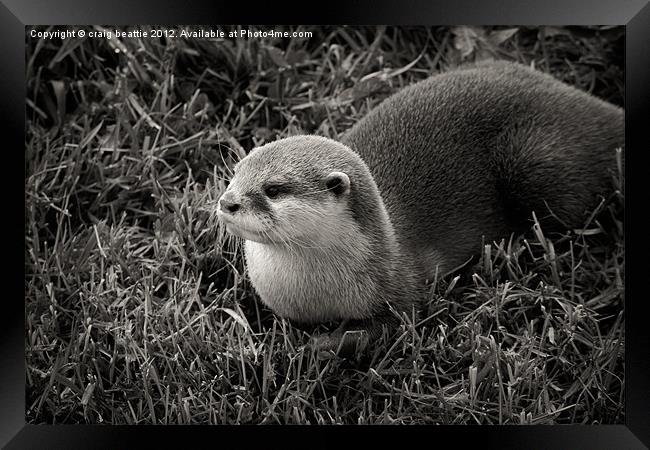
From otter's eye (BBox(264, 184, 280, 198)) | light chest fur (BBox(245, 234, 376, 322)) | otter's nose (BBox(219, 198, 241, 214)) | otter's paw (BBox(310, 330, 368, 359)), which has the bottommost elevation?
otter's paw (BBox(310, 330, 368, 359))

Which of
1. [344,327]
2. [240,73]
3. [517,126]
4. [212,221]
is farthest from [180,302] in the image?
[517,126]

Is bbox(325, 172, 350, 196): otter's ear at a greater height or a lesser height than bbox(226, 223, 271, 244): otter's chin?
greater

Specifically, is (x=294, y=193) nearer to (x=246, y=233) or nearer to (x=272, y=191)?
(x=272, y=191)

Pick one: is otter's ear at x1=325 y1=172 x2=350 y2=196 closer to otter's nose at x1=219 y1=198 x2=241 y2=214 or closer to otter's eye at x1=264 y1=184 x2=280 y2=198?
otter's eye at x1=264 y1=184 x2=280 y2=198

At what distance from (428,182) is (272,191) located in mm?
544

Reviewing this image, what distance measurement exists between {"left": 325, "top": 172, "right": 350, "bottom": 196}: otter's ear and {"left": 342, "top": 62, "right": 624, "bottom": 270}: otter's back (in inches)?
11.7

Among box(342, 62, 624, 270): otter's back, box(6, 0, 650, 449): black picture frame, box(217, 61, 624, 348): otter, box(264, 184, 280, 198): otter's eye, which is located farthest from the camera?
box(342, 62, 624, 270): otter's back

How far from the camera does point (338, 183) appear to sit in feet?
6.52

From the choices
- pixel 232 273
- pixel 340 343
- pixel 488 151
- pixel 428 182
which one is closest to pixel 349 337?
pixel 340 343

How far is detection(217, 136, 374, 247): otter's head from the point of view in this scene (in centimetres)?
188

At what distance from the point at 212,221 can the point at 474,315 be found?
72 centimetres

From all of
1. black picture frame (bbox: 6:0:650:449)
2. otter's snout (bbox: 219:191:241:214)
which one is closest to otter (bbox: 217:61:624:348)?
otter's snout (bbox: 219:191:241:214)
